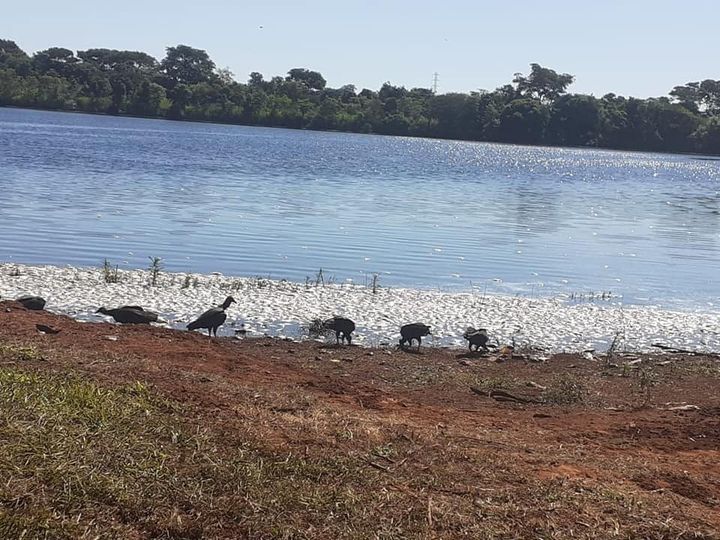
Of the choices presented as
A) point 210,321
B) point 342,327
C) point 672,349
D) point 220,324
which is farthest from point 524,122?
point 210,321

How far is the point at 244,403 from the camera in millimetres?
7684

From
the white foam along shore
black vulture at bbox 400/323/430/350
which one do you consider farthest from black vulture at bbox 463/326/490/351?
black vulture at bbox 400/323/430/350

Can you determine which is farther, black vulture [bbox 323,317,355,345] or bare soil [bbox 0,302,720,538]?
black vulture [bbox 323,317,355,345]

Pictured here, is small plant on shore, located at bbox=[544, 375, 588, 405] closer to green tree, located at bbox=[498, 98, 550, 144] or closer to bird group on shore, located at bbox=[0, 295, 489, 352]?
bird group on shore, located at bbox=[0, 295, 489, 352]

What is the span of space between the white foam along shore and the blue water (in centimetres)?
156

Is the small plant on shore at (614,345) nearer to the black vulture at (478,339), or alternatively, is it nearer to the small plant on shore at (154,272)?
the black vulture at (478,339)

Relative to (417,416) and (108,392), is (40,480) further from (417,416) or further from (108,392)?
(417,416)

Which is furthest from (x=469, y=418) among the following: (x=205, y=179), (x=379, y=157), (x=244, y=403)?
(x=379, y=157)

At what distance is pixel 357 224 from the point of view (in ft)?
97.0

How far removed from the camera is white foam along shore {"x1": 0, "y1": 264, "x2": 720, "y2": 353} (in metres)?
15.1

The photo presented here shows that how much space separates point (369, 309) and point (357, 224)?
13186 millimetres

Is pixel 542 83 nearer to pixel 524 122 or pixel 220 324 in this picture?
pixel 524 122

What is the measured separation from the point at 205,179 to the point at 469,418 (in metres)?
37.0

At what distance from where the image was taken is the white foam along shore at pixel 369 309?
1511 cm
